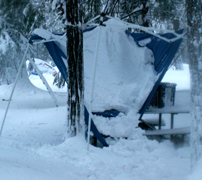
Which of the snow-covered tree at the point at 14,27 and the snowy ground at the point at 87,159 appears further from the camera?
the snow-covered tree at the point at 14,27

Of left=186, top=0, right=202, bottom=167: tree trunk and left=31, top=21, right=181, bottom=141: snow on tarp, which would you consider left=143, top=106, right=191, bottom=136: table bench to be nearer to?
left=31, top=21, right=181, bottom=141: snow on tarp

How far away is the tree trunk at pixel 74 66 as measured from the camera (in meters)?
4.87

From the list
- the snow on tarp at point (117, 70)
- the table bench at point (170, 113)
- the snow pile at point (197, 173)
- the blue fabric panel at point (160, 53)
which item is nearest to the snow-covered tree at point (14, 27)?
the snow on tarp at point (117, 70)

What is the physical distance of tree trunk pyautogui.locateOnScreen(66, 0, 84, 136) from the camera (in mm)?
4871

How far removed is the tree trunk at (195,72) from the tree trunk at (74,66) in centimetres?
229

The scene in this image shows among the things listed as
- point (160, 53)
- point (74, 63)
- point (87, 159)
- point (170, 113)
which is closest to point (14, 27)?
point (74, 63)

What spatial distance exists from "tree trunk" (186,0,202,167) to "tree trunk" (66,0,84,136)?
229cm

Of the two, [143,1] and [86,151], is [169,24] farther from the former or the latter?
[86,151]

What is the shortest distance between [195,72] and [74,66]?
2.45 m

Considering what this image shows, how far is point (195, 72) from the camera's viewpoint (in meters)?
3.24

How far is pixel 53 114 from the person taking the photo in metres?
8.56

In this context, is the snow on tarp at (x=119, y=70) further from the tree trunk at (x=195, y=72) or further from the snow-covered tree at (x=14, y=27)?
the snow-covered tree at (x=14, y=27)

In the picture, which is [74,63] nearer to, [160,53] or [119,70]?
[119,70]

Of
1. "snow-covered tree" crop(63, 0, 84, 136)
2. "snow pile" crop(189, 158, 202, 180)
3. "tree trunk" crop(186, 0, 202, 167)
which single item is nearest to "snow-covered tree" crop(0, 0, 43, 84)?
"snow-covered tree" crop(63, 0, 84, 136)
